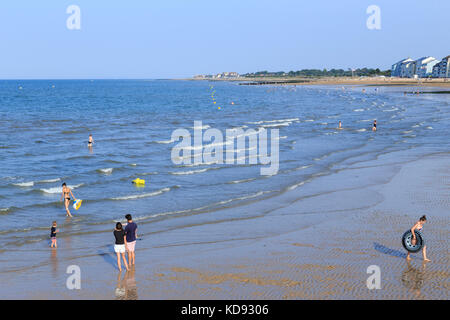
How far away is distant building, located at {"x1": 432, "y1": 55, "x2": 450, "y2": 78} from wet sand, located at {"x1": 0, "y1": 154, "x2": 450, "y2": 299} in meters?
184

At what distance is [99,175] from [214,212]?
1023cm

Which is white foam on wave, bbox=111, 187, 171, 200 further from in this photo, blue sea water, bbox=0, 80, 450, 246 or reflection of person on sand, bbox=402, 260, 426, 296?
reflection of person on sand, bbox=402, 260, 426, 296

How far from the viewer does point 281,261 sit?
1373 cm

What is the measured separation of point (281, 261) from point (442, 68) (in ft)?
658

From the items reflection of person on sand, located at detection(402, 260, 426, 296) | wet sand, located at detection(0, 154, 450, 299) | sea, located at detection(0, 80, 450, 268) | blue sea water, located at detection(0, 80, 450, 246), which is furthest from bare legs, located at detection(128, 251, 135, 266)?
reflection of person on sand, located at detection(402, 260, 426, 296)

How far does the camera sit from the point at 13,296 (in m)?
11.5

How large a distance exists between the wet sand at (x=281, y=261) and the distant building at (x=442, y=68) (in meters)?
184

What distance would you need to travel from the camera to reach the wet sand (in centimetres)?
1166

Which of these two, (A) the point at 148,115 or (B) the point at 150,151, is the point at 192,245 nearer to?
(B) the point at 150,151

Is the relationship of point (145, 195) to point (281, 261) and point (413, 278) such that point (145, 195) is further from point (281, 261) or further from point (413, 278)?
point (413, 278)

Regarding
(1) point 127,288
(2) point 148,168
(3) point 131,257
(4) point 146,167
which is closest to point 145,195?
(2) point 148,168

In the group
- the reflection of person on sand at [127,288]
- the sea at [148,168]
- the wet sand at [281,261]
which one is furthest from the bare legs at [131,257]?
the sea at [148,168]

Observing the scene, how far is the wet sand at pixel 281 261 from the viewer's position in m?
11.7
